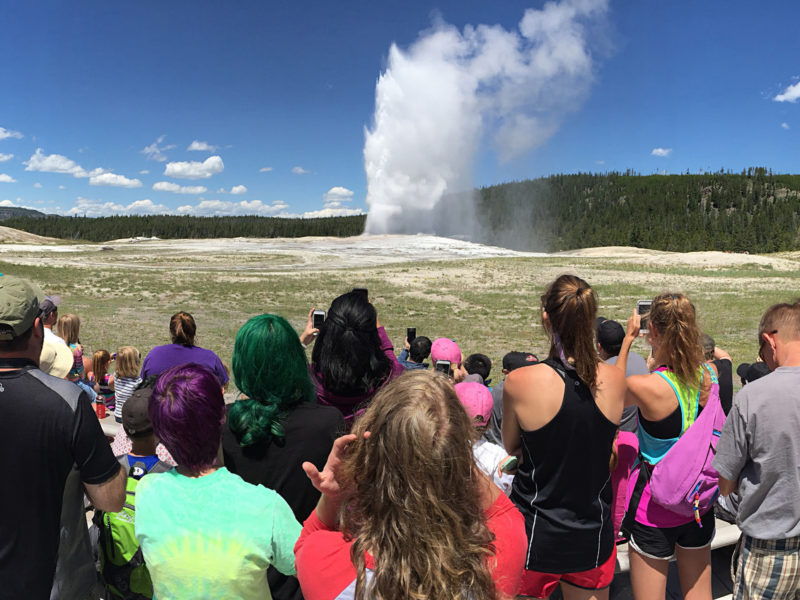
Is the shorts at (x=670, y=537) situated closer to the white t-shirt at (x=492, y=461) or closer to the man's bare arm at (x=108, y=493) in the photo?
the white t-shirt at (x=492, y=461)

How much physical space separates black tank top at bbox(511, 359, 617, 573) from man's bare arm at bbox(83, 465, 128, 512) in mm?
1660

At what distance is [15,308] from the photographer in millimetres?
2041

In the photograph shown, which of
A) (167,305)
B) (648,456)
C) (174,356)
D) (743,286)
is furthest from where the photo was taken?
(743,286)

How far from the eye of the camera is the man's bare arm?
2062mm

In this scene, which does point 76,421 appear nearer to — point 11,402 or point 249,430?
point 11,402

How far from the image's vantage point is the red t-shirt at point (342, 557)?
54.7 inches

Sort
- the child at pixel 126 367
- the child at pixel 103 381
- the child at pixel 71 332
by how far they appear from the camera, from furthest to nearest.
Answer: the child at pixel 103 381
the child at pixel 71 332
the child at pixel 126 367

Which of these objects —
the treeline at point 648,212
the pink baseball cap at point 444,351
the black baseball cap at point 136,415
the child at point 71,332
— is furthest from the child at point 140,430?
the treeline at point 648,212

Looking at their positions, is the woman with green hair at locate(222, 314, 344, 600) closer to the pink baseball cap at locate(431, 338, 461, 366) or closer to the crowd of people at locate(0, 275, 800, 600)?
the crowd of people at locate(0, 275, 800, 600)

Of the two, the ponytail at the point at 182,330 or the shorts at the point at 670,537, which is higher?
the ponytail at the point at 182,330

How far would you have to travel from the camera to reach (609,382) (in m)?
2.26

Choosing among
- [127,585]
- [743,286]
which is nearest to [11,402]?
[127,585]

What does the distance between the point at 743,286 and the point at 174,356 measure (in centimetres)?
2914

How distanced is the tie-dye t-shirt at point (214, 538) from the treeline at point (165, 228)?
122 metres
